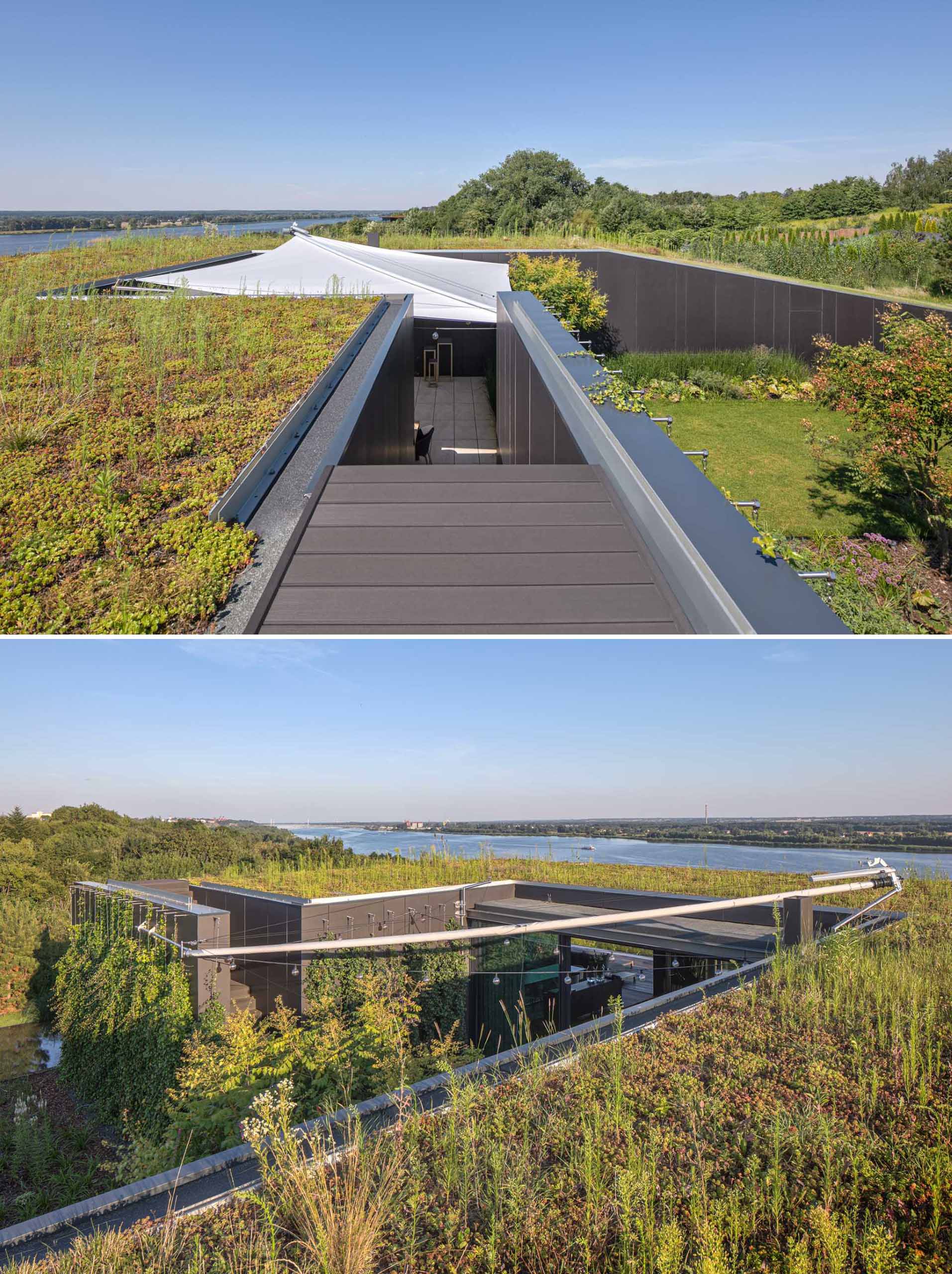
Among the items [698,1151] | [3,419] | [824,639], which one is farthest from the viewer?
[3,419]

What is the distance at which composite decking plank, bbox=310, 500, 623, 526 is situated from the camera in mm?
2787

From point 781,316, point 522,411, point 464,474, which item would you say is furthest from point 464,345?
point 464,474

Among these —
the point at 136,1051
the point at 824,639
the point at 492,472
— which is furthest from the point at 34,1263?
the point at 136,1051

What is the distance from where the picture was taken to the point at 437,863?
7992 mm

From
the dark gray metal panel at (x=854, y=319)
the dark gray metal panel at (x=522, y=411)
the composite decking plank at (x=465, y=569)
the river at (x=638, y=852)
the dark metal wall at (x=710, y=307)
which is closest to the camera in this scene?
the composite decking plank at (x=465, y=569)

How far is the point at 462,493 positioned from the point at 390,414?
11.3ft

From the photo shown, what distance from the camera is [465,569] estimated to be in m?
2.44

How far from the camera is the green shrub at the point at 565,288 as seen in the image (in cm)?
1370

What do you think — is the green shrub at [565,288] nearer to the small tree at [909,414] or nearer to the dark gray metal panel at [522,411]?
the dark gray metal panel at [522,411]

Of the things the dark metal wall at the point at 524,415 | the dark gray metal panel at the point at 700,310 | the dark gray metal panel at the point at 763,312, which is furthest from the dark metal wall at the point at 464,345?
the dark gray metal panel at the point at 763,312

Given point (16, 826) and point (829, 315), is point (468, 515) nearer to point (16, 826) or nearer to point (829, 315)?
point (829, 315)

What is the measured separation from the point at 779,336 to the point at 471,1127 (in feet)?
46.7

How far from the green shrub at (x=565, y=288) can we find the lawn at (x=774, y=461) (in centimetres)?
365

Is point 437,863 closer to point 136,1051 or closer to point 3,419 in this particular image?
point 136,1051
